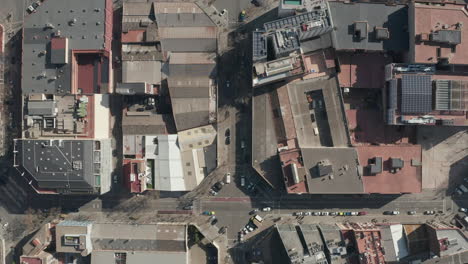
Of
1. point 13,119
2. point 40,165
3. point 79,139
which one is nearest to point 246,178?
point 79,139

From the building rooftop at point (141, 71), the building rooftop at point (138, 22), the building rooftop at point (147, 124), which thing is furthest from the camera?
the building rooftop at point (147, 124)

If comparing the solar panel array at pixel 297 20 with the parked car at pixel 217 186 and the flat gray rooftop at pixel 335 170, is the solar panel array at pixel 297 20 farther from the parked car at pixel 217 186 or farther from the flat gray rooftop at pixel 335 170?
the parked car at pixel 217 186

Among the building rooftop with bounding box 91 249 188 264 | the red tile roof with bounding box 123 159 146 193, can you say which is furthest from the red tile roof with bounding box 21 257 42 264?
the red tile roof with bounding box 123 159 146 193

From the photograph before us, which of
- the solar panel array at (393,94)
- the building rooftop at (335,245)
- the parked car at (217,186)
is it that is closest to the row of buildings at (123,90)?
the parked car at (217,186)

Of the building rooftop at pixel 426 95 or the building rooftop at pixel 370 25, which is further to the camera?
the building rooftop at pixel 370 25

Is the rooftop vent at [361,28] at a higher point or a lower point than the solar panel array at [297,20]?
lower

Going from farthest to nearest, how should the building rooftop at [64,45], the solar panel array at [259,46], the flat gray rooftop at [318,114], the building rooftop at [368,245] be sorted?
the flat gray rooftop at [318,114] < the building rooftop at [64,45] < the building rooftop at [368,245] < the solar panel array at [259,46]

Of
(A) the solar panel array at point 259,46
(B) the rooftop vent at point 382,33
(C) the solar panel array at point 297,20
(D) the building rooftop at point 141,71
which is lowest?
(D) the building rooftop at point 141,71
